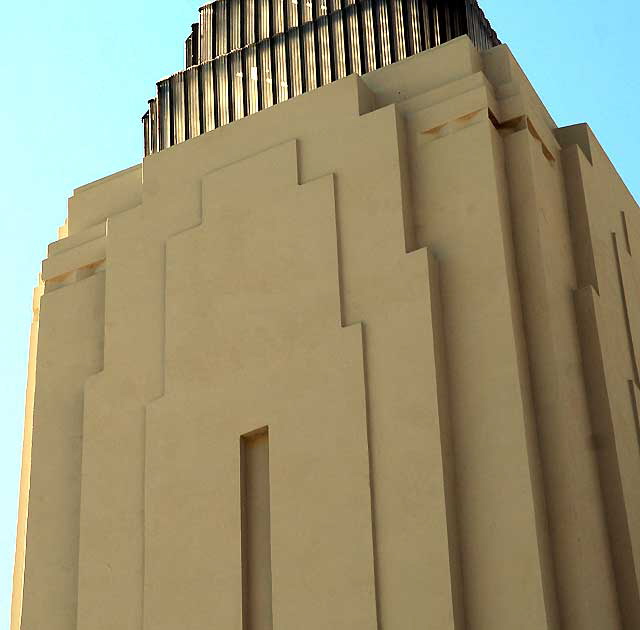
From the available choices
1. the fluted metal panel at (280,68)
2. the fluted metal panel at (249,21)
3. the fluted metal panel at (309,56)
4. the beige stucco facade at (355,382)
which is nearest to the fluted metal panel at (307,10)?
the fluted metal panel at (309,56)

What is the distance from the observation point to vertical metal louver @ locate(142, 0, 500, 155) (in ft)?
48.8

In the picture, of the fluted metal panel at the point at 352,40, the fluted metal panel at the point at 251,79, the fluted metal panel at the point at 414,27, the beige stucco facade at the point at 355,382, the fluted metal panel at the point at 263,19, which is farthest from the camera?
the fluted metal panel at the point at 263,19

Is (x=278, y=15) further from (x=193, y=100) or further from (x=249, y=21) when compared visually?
(x=193, y=100)

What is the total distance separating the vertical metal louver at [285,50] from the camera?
14.9 meters

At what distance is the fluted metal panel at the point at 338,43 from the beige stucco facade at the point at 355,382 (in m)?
2.68

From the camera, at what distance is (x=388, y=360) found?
1055 cm

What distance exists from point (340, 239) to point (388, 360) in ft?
4.39

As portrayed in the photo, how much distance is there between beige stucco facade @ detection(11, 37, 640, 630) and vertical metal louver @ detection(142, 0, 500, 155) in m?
2.50

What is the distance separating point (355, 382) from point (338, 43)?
590cm

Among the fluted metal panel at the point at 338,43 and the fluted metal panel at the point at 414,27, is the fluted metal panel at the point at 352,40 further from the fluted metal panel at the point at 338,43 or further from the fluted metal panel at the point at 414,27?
the fluted metal panel at the point at 414,27

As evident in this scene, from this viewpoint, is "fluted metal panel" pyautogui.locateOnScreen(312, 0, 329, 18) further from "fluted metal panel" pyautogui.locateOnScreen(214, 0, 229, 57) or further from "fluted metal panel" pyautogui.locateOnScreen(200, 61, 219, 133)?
"fluted metal panel" pyautogui.locateOnScreen(200, 61, 219, 133)

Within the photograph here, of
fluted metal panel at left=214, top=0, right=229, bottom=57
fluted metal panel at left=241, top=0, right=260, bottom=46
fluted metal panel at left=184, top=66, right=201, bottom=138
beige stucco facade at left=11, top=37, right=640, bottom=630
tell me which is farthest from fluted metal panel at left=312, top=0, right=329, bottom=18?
beige stucco facade at left=11, top=37, right=640, bottom=630

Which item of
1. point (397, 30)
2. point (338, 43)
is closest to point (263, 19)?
point (338, 43)

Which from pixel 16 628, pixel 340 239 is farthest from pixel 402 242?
pixel 16 628
